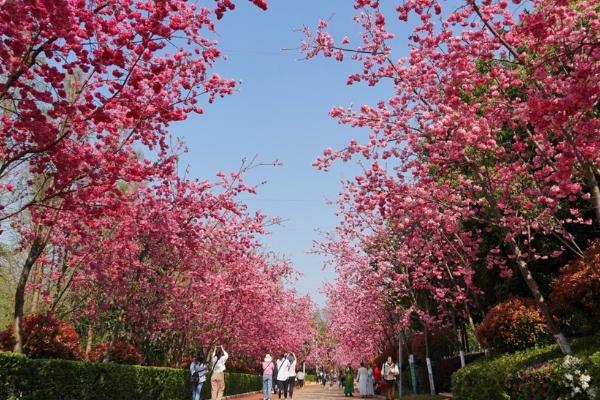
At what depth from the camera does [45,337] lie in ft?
39.0

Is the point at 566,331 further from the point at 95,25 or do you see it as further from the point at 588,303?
the point at 95,25

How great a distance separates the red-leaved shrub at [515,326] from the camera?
12211mm

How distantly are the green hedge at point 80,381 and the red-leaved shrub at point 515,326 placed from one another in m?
8.50

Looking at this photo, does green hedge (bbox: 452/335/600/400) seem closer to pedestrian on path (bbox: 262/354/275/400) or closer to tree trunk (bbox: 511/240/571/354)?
tree trunk (bbox: 511/240/571/354)

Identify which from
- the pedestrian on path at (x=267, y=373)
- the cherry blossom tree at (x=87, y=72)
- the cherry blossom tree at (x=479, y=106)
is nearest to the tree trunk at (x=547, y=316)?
the cherry blossom tree at (x=479, y=106)

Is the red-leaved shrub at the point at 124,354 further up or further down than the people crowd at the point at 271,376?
further up

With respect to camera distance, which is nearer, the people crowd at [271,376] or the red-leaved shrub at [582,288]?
the red-leaved shrub at [582,288]

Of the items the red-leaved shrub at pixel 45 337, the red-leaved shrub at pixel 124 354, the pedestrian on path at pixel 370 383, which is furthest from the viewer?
the pedestrian on path at pixel 370 383

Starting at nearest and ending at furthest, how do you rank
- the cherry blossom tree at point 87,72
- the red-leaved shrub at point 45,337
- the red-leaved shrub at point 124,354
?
the cherry blossom tree at point 87,72
the red-leaved shrub at point 45,337
the red-leaved shrub at point 124,354

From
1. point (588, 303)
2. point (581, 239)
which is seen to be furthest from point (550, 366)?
point (581, 239)

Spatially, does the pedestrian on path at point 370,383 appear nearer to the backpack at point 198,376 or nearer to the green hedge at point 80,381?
the green hedge at point 80,381

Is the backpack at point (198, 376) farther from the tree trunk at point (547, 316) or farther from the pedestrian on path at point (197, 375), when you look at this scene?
the tree trunk at point (547, 316)

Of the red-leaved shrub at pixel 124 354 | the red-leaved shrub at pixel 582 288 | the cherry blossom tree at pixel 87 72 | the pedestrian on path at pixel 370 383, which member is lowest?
the pedestrian on path at pixel 370 383

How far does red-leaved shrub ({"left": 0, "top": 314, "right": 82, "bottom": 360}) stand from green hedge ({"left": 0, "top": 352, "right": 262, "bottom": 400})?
110cm
